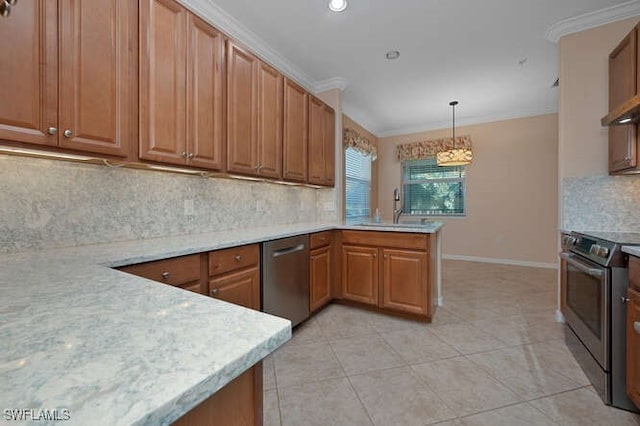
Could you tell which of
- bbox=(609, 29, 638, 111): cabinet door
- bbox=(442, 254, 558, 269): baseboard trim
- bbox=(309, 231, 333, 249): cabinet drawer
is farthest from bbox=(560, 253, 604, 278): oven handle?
bbox=(442, 254, 558, 269): baseboard trim

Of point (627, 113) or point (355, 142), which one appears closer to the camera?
point (627, 113)

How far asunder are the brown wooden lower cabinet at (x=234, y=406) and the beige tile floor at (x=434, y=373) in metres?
Result: 1.10

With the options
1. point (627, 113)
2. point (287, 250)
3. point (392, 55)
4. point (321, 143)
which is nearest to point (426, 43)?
point (392, 55)

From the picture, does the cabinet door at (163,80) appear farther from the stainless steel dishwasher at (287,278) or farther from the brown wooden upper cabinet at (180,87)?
the stainless steel dishwasher at (287,278)

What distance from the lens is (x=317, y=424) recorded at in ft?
4.68

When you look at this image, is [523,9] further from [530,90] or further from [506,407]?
[506,407]

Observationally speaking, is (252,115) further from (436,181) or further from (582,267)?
(436,181)

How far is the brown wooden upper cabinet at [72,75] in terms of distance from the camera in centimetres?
116

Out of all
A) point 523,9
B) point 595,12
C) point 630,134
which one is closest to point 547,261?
point 630,134

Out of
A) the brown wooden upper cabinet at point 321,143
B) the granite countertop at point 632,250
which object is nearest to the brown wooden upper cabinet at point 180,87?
the brown wooden upper cabinet at point 321,143

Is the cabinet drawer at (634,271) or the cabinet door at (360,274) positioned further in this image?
the cabinet door at (360,274)

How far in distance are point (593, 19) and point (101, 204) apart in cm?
413

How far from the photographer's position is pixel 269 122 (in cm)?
251

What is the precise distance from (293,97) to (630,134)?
2.73 m
